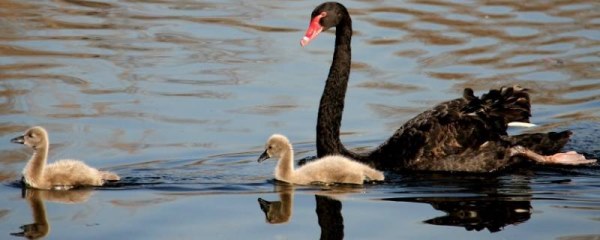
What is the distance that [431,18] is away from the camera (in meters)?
15.0

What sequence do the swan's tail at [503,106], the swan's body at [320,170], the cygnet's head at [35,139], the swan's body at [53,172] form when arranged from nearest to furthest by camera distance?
the swan's body at [53,172]
the cygnet's head at [35,139]
the swan's body at [320,170]
the swan's tail at [503,106]

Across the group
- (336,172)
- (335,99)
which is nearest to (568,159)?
(335,99)

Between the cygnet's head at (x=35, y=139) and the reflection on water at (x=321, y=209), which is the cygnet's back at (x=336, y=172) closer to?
the reflection on water at (x=321, y=209)

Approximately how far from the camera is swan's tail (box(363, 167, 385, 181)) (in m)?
8.23

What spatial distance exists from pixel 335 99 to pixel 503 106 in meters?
1.20

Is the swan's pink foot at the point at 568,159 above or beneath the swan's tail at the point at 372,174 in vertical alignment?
above

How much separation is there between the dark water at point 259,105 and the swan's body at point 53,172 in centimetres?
9

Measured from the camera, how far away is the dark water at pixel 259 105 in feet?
23.8

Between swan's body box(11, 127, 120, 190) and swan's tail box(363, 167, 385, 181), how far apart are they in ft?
5.24

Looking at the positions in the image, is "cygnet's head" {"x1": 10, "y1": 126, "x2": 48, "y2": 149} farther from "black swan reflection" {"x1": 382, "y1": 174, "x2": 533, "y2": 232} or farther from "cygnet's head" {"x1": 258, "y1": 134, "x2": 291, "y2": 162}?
"black swan reflection" {"x1": 382, "y1": 174, "x2": 533, "y2": 232}

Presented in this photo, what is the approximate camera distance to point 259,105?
10.7 m

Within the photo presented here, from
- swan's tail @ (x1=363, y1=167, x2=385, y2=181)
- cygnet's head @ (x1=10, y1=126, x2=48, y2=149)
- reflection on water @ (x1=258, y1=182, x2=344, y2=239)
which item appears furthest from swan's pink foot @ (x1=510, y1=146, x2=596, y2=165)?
cygnet's head @ (x1=10, y1=126, x2=48, y2=149)

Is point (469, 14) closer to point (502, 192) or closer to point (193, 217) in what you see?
point (502, 192)

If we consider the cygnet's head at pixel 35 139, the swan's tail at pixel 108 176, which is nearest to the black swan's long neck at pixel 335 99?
the swan's tail at pixel 108 176
